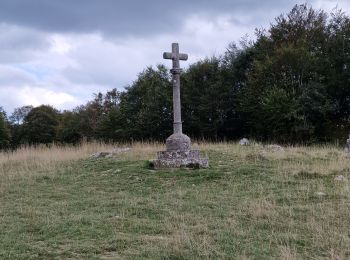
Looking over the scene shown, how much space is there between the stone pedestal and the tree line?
45.2 feet

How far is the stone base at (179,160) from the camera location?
12.3 metres

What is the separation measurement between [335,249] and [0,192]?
294 inches

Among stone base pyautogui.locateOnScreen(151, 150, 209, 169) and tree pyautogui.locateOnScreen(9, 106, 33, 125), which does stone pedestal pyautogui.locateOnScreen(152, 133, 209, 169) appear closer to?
stone base pyautogui.locateOnScreen(151, 150, 209, 169)

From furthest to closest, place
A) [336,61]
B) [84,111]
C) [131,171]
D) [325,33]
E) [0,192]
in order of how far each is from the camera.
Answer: [84,111] → [325,33] → [336,61] → [131,171] → [0,192]

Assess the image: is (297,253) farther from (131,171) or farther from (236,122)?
(236,122)

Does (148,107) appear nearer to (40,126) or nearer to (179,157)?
(179,157)

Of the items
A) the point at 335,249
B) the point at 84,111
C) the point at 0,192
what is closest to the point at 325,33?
the point at 0,192

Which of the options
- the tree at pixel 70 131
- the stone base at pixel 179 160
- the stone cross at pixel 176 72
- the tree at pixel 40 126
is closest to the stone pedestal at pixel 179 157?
the stone base at pixel 179 160

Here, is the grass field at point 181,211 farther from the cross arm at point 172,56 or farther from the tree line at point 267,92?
the tree line at point 267,92

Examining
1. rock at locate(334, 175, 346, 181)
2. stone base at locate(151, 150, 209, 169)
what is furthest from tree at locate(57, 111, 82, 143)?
rock at locate(334, 175, 346, 181)

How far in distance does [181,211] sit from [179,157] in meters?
5.30

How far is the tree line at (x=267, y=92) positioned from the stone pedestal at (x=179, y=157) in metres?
13.8

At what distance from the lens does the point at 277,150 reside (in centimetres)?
1563

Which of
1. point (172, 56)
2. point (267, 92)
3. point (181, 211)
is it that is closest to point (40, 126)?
point (267, 92)
